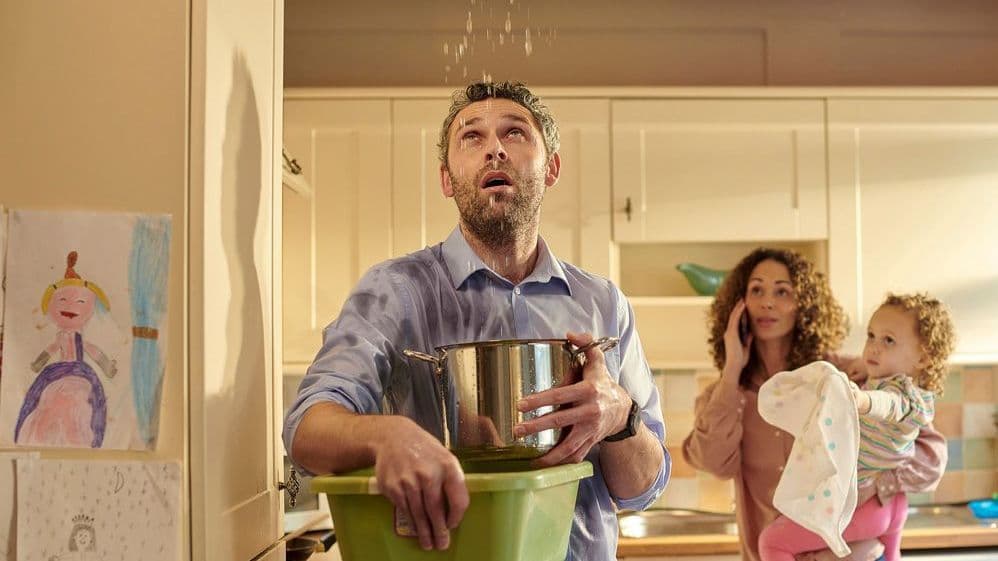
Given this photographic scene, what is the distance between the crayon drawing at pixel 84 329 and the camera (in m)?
1.17

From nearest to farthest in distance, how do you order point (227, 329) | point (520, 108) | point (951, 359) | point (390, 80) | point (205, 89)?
point (205, 89), point (227, 329), point (520, 108), point (951, 359), point (390, 80)

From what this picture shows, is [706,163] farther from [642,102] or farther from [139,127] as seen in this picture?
[139,127]

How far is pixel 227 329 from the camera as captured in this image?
4.31 ft

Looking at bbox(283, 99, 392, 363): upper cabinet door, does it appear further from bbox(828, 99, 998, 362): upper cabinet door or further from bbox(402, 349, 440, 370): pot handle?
bbox(402, 349, 440, 370): pot handle

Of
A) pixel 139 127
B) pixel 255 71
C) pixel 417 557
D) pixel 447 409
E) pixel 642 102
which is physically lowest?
pixel 417 557

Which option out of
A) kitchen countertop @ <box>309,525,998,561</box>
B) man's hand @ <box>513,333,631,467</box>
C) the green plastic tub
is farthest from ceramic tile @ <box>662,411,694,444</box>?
the green plastic tub

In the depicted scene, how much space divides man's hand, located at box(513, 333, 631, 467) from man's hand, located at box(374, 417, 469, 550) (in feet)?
0.54

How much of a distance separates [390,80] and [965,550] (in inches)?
87.5

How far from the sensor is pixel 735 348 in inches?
106

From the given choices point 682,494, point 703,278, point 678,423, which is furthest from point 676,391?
point 703,278

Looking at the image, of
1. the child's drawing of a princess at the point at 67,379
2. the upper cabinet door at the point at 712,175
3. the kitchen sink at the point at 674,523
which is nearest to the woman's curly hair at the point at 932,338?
the upper cabinet door at the point at 712,175

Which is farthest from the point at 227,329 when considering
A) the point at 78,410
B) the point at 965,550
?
the point at 965,550

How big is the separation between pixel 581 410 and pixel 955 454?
9.57 feet

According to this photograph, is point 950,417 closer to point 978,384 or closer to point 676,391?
point 978,384
